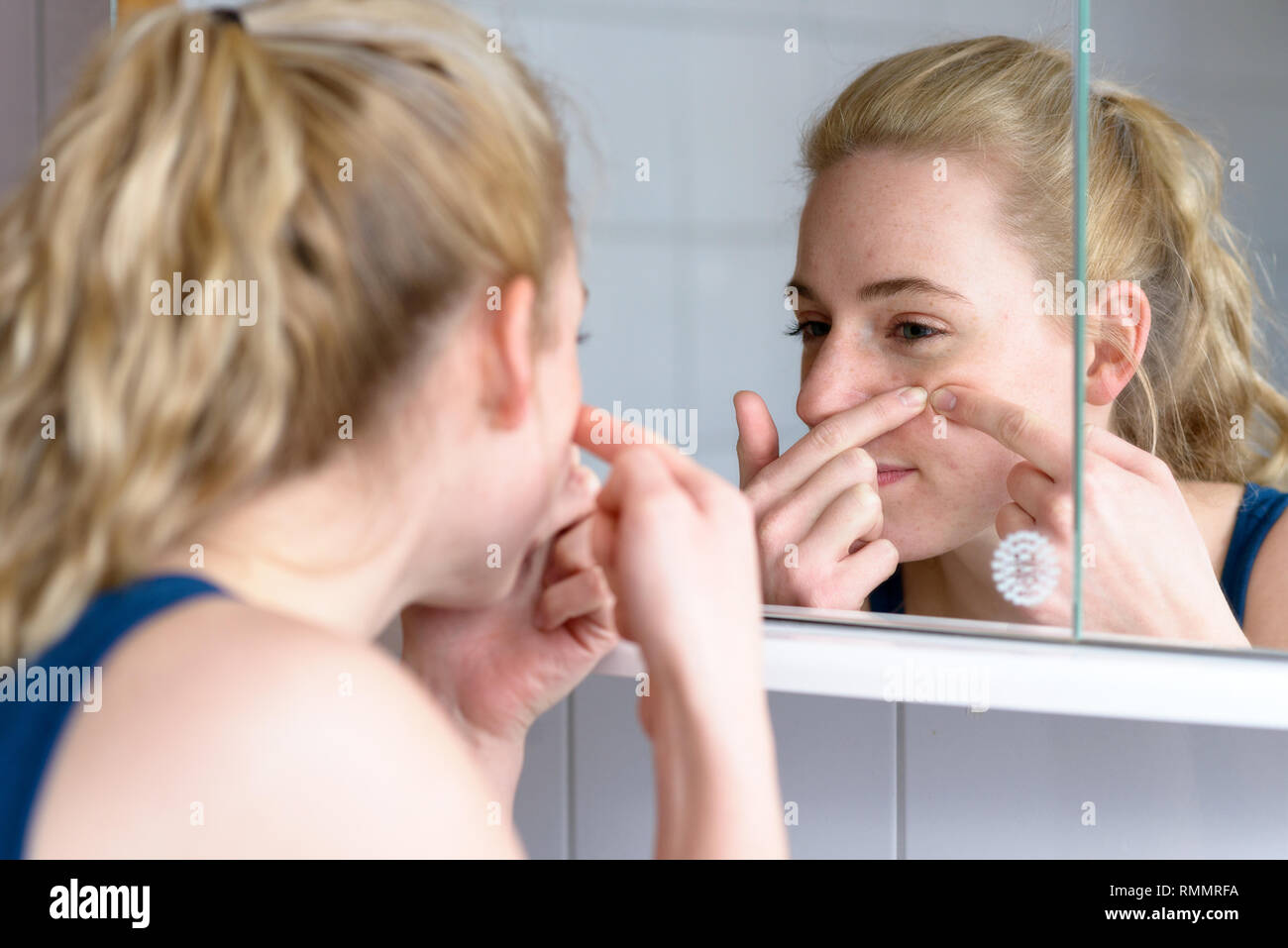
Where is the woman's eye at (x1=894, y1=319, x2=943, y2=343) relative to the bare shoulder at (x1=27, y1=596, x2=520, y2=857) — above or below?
above

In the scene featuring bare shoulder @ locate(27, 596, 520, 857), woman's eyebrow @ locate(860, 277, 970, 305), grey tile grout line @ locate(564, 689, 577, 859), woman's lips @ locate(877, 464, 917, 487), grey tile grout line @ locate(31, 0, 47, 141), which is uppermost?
grey tile grout line @ locate(31, 0, 47, 141)

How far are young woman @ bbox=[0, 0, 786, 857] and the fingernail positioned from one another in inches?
9.1

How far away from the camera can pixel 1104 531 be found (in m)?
0.69

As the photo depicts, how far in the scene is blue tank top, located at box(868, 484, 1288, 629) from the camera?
73cm

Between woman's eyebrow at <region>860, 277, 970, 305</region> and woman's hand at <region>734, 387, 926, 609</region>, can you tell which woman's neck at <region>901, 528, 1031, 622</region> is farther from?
woman's eyebrow at <region>860, 277, 970, 305</region>

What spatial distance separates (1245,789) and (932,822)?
0.21 meters

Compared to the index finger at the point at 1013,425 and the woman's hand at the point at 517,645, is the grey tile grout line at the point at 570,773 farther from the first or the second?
the index finger at the point at 1013,425

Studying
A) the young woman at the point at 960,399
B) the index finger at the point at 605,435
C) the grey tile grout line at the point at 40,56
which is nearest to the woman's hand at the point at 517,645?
the index finger at the point at 605,435

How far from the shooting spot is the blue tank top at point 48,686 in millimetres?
418

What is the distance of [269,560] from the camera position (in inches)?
19.6

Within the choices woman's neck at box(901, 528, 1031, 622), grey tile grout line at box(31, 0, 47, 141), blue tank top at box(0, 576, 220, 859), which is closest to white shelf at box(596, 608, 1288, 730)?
woman's neck at box(901, 528, 1031, 622)

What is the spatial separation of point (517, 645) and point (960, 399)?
0.31 m
